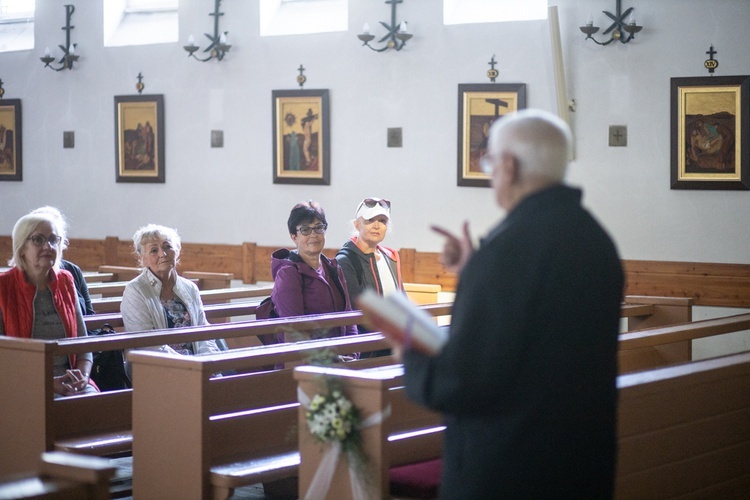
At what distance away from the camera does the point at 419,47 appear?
33.5 feet

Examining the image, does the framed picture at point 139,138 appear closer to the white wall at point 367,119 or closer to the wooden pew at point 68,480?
the white wall at point 367,119

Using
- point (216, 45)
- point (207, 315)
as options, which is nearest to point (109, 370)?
point (207, 315)

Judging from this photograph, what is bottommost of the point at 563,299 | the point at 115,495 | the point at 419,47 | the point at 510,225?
the point at 115,495

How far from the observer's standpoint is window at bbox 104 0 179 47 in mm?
11867

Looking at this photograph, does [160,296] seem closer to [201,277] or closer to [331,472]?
[331,472]

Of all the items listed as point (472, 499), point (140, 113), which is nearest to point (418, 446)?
point (472, 499)

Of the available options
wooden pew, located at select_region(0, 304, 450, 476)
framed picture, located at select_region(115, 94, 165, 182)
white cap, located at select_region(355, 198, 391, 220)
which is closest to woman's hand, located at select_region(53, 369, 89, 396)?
wooden pew, located at select_region(0, 304, 450, 476)

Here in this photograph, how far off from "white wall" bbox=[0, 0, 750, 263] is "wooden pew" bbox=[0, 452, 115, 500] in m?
7.40

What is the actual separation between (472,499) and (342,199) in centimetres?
835

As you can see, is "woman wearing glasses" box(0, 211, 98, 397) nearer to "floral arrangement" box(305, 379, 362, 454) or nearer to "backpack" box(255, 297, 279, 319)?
"backpack" box(255, 297, 279, 319)

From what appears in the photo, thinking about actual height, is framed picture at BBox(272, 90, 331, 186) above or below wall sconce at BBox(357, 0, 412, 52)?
below

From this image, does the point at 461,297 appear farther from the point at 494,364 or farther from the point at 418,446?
the point at 418,446

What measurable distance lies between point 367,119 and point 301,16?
4.95 ft

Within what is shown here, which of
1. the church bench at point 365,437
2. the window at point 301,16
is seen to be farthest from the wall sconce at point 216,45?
the church bench at point 365,437
